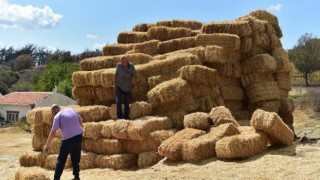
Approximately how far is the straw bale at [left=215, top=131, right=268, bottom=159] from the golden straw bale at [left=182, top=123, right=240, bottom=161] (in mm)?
334

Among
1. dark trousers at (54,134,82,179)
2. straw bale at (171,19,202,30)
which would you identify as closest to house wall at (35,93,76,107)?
straw bale at (171,19,202,30)

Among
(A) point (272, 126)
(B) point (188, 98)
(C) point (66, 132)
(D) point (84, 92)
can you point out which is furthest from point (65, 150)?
(D) point (84, 92)

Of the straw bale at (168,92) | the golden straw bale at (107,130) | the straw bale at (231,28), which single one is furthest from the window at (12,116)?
the straw bale at (168,92)

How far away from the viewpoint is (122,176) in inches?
496

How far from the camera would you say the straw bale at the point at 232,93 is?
17500mm

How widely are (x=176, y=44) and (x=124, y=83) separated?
176 inches

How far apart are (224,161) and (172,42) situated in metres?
8.30

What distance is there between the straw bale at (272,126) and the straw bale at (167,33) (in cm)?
843

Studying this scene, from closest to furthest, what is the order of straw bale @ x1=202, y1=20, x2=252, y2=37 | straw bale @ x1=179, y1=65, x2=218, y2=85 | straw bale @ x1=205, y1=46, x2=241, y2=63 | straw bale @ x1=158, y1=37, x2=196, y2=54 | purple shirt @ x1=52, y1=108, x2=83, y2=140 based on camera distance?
purple shirt @ x1=52, y1=108, x2=83, y2=140, straw bale @ x1=179, y1=65, x2=218, y2=85, straw bale @ x1=205, y1=46, x2=241, y2=63, straw bale @ x1=202, y1=20, x2=252, y2=37, straw bale @ x1=158, y1=37, x2=196, y2=54

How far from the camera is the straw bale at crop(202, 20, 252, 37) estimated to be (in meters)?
17.6

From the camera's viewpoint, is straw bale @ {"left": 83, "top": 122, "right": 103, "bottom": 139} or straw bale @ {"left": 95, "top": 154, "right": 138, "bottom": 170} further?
straw bale @ {"left": 83, "top": 122, "right": 103, "bottom": 139}

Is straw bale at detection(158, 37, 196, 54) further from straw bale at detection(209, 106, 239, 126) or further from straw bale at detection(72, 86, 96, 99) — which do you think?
straw bale at detection(209, 106, 239, 126)

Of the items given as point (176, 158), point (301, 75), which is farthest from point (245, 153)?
point (301, 75)

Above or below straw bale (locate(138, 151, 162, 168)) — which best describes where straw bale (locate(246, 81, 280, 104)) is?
above
